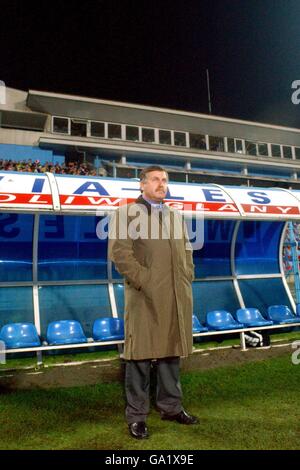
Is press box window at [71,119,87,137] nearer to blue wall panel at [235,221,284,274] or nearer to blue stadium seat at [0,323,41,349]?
blue wall panel at [235,221,284,274]

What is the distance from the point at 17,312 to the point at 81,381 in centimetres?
197

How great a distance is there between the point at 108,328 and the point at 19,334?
4.51ft

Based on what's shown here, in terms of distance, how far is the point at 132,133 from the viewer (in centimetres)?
2216

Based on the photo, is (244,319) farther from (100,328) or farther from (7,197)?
(7,197)

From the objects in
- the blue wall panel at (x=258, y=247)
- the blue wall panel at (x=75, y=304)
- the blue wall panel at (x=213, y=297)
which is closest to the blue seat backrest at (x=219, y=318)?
the blue wall panel at (x=213, y=297)

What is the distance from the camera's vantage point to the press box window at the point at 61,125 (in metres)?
20.7

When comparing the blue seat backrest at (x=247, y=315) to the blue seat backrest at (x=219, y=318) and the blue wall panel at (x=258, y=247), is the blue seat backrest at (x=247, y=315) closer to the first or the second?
the blue seat backrest at (x=219, y=318)

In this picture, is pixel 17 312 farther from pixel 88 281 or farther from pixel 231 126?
pixel 231 126

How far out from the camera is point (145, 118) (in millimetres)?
22328

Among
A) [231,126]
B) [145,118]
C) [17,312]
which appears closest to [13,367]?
[17,312]

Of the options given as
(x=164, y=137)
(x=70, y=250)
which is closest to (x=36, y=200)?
(x=70, y=250)

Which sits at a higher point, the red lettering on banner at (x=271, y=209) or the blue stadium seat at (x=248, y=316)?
the red lettering on banner at (x=271, y=209)

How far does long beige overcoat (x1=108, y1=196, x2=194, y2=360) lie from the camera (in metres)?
3.22

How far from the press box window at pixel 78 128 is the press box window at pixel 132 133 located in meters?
2.55
